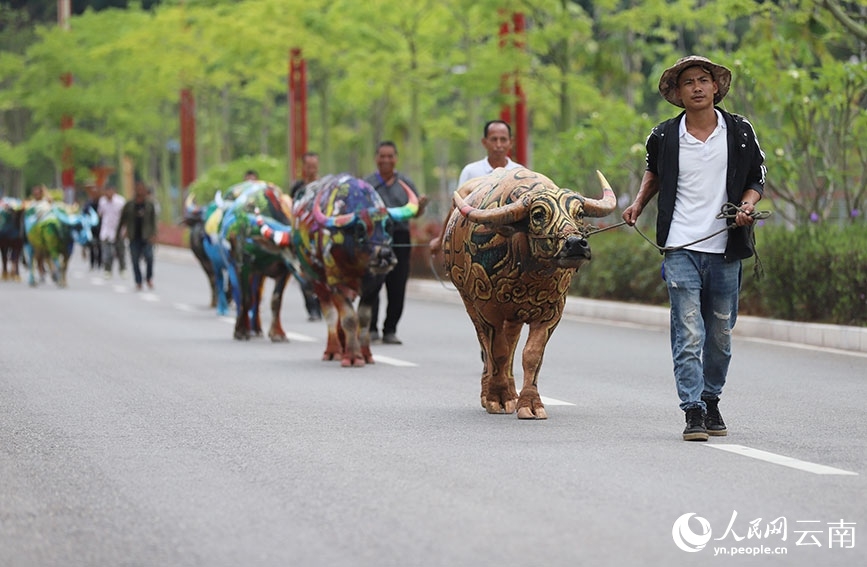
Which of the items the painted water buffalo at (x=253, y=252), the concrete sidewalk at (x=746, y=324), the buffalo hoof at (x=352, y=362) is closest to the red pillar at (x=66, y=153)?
the concrete sidewalk at (x=746, y=324)

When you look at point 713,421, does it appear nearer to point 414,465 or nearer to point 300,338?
point 414,465

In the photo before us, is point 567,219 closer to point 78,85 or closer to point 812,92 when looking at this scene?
point 812,92

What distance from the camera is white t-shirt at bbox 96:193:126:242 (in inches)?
1432

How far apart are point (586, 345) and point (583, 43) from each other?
59.2 ft

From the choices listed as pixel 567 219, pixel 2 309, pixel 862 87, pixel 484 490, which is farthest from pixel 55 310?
pixel 484 490

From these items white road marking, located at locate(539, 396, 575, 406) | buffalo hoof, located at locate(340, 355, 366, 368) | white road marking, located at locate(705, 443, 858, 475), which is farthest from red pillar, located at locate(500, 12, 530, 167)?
white road marking, located at locate(705, 443, 858, 475)

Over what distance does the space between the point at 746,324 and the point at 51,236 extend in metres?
17.3

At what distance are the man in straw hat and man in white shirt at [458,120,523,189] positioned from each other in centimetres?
388

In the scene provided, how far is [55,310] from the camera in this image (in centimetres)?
2542

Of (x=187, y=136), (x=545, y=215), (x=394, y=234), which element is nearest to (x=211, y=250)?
(x=394, y=234)

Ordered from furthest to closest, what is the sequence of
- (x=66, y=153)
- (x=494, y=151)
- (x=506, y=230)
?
(x=66, y=153)
(x=494, y=151)
(x=506, y=230)

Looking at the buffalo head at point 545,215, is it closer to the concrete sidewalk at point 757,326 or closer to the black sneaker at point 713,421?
the black sneaker at point 713,421

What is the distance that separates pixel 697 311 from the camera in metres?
10.2

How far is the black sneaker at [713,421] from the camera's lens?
10477mm
